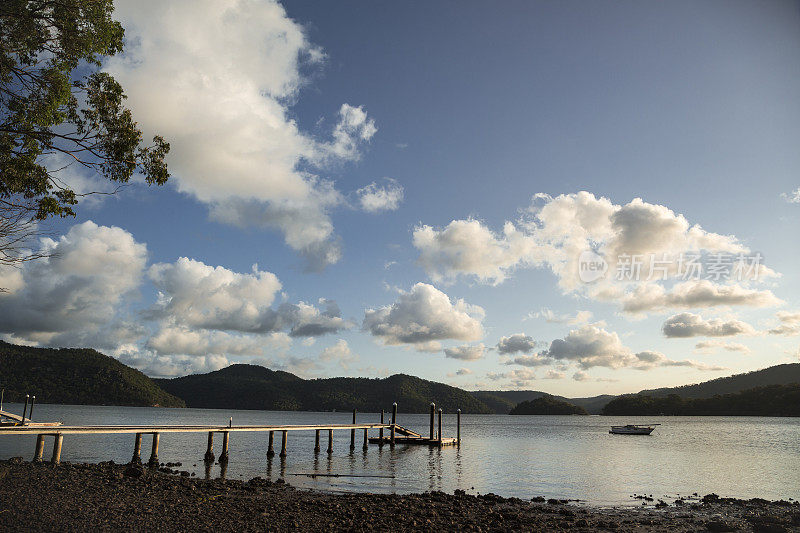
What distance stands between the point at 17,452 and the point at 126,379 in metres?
181

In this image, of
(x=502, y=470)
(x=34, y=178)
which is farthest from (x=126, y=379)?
(x=34, y=178)

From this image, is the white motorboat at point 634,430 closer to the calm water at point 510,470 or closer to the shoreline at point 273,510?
the calm water at point 510,470

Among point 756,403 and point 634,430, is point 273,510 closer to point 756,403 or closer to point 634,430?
point 634,430

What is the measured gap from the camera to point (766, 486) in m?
32.0

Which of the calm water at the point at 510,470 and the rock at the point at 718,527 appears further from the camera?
the calm water at the point at 510,470

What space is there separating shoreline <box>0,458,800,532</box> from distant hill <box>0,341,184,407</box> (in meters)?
190

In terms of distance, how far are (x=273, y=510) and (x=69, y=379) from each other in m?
207

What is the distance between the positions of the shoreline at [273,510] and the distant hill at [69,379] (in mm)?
189516

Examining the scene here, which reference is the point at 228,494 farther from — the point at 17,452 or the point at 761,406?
the point at 761,406

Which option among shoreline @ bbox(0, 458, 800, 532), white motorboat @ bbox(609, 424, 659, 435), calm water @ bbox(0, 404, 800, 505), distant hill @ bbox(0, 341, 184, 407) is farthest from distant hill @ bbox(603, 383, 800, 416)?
distant hill @ bbox(0, 341, 184, 407)

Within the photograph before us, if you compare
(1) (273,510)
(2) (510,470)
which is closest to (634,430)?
(2) (510,470)

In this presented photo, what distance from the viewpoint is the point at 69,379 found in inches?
7254

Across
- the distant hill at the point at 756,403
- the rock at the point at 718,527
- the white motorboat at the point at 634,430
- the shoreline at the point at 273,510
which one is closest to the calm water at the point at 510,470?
the shoreline at the point at 273,510

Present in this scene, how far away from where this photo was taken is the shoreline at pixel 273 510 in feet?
43.4
